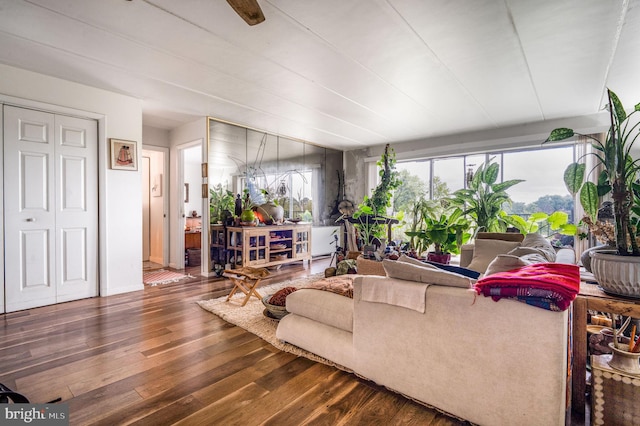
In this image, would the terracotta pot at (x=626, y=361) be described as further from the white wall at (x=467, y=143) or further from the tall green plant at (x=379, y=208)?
the white wall at (x=467, y=143)

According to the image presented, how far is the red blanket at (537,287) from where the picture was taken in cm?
127

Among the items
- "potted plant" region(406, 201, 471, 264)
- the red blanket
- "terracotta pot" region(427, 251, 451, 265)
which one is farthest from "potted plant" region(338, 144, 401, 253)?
the red blanket

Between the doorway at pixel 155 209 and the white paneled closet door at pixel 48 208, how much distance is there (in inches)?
75.9

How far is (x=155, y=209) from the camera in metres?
6.15

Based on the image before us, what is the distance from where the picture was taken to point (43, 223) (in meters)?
3.40

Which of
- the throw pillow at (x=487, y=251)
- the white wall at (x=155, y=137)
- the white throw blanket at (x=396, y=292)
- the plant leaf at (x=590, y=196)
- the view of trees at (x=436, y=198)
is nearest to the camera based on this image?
the white throw blanket at (x=396, y=292)

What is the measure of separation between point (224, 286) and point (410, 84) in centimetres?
356

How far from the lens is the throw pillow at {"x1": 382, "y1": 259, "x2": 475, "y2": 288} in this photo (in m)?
1.61

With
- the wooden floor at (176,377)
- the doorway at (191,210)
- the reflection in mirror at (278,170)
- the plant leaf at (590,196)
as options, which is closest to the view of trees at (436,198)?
the reflection in mirror at (278,170)

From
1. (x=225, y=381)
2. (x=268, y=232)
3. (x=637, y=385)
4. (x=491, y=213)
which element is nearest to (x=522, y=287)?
(x=637, y=385)

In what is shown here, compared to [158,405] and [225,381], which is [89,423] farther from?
[225,381]

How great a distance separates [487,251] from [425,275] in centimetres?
195

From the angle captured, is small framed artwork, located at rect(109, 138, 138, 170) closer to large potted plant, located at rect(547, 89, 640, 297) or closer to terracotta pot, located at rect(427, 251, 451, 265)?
terracotta pot, located at rect(427, 251, 451, 265)

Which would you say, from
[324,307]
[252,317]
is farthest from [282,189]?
[324,307]
